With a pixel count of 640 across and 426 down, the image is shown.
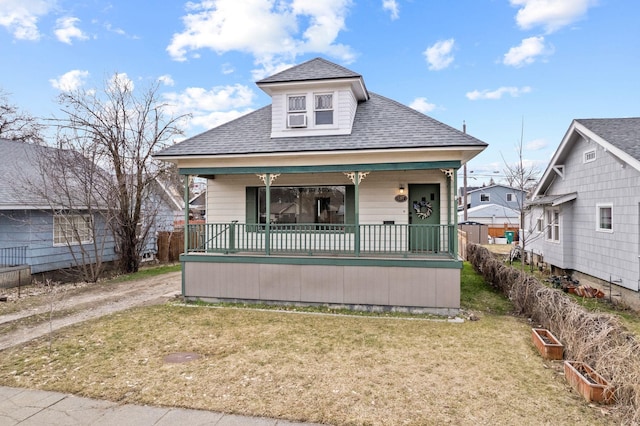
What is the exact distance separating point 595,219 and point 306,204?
941 cm

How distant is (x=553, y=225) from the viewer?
1489cm

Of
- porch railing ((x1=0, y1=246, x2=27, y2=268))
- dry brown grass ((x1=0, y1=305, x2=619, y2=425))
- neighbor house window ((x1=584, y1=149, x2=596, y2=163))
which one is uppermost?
neighbor house window ((x1=584, y1=149, x2=596, y2=163))

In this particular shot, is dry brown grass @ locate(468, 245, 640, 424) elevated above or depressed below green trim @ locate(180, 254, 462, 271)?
below

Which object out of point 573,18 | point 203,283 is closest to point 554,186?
point 573,18

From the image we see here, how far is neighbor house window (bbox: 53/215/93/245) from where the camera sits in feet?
46.2

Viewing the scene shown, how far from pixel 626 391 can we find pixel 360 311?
17.7ft

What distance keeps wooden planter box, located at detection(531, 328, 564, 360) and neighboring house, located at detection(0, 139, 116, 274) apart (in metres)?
14.2

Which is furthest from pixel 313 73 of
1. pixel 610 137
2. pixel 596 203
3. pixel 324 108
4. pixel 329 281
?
pixel 596 203

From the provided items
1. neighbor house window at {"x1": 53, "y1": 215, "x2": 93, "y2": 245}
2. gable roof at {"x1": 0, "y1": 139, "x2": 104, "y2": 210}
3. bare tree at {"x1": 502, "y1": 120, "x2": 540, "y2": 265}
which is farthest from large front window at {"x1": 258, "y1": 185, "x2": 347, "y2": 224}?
neighbor house window at {"x1": 53, "y1": 215, "x2": 93, "y2": 245}

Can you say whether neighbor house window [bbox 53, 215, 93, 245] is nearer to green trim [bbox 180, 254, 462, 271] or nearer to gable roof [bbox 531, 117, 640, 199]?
green trim [bbox 180, 254, 462, 271]

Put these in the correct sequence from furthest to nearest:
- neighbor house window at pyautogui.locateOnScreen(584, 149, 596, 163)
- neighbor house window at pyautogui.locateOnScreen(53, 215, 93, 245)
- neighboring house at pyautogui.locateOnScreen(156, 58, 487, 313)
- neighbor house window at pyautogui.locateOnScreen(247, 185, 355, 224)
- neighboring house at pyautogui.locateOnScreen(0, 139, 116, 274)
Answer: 1. neighbor house window at pyautogui.locateOnScreen(53, 215, 93, 245)
2. neighboring house at pyautogui.locateOnScreen(0, 139, 116, 274)
3. neighbor house window at pyautogui.locateOnScreen(584, 149, 596, 163)
4. neighbor house window at pyautogui.locateOnScreen(247, 185, 355, 224)
5. neighboring house at pyautogui.locateOnScreen(156, 58, 487, 313)

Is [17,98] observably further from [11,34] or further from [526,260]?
[526,260]

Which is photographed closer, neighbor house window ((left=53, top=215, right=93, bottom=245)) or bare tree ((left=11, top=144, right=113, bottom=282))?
bare tree ((left=11, top=144, right=113, bottom=282))

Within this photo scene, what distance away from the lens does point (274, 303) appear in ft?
30.6
